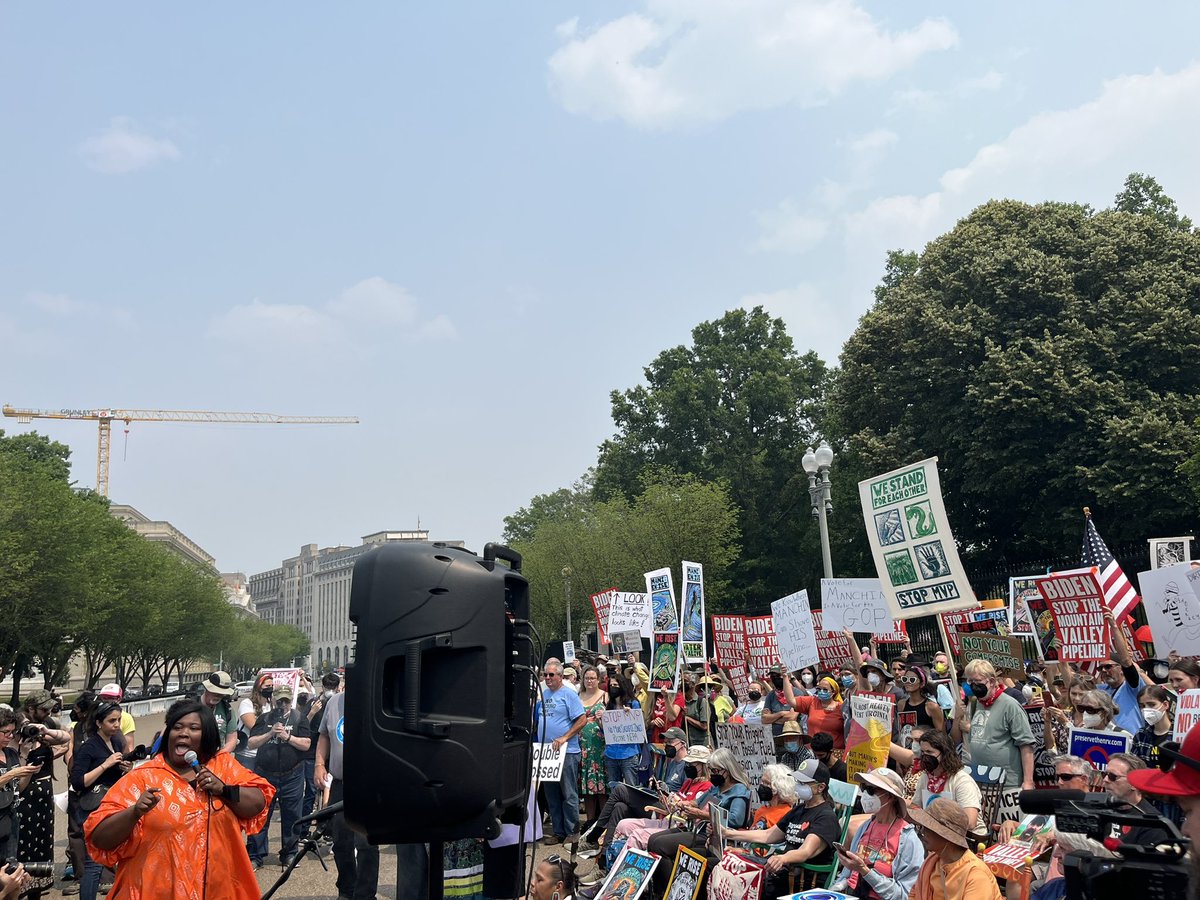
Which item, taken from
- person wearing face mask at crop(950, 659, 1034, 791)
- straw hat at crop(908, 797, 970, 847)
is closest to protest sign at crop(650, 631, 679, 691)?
person wearing face mask at crop(950, 659, 1034, 791)

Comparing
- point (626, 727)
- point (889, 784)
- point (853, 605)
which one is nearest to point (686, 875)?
point (889, 784)

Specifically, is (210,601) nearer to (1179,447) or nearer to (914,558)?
(1179,447)

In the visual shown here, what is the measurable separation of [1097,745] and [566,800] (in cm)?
580

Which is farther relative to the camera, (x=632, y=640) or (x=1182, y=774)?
(x=632, y=640)

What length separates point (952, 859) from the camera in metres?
5.17

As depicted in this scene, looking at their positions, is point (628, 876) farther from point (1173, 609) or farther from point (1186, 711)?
point (1173, 609)

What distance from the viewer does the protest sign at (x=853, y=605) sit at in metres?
13.5

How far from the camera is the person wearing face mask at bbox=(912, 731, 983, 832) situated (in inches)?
254

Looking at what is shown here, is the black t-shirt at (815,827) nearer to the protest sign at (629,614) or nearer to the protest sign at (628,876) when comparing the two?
the protest sign at (628,876)

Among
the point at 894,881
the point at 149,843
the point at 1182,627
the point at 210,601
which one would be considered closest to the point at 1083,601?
the point at 1182,627

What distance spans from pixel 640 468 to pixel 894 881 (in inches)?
1788

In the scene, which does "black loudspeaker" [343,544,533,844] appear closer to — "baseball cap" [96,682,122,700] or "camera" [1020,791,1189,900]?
"camera" [1020,791,1189,900]

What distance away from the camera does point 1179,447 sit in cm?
2684

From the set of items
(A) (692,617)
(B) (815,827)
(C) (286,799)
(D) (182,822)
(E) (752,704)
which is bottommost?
(C) (286,799)
